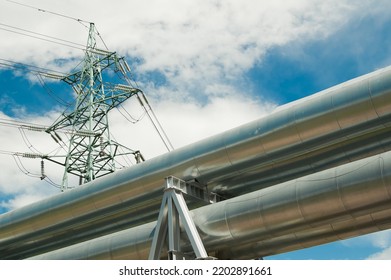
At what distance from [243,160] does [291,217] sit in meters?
3.94

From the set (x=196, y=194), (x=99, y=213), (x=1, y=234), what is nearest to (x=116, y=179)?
(x=99, y=213)

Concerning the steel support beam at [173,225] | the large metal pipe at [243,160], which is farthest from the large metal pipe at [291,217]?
the large metal pipe at [243,160]

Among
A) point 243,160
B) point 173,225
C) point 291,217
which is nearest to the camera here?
point 291,217

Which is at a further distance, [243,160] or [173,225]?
[243,160]

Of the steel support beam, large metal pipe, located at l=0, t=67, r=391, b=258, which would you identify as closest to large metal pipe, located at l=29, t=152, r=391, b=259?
the steel support beam

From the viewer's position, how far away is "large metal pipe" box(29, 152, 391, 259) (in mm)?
17775

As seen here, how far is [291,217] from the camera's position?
63.2ft

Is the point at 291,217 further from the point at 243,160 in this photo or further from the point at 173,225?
the point at 173,225

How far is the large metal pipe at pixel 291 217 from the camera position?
17.8 m

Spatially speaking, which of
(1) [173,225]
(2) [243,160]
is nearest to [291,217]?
(2) [243,160]

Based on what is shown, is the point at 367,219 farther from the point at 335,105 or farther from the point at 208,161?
the point at 208,161

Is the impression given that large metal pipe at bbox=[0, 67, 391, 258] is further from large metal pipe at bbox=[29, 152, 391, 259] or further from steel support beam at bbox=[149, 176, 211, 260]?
large metal pipe at bbox=[29, 152, 391, 259]

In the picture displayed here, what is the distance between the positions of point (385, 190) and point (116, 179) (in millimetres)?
12986

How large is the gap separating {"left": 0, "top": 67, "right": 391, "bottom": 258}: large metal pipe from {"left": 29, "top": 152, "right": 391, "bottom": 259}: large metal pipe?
207cm
